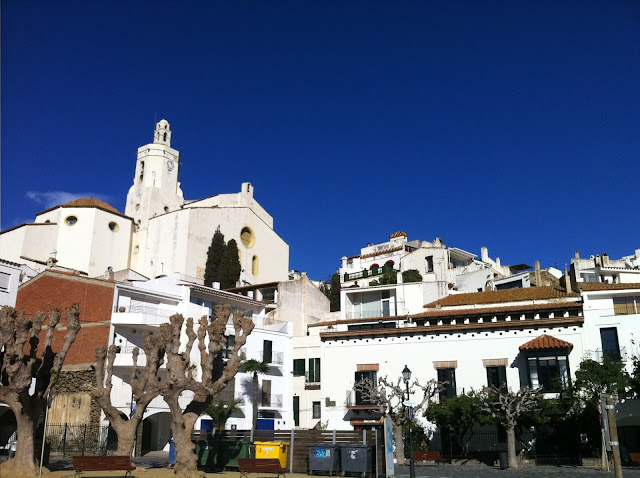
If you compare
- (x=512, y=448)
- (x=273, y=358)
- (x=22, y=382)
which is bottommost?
(x=512, y=448)

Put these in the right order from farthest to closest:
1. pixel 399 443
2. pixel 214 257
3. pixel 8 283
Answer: pixel 214 257 → pixel 8 283 → pixel 399 443

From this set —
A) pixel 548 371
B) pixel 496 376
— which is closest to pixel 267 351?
pixel 496 376

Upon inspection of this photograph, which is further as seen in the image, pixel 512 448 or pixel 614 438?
pixel 512 448

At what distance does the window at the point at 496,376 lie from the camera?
105ft

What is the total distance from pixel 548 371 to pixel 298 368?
17647 millimetres

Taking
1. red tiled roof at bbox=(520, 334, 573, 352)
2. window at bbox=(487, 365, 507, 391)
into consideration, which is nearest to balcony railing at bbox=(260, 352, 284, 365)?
window at bbox=(487, 365, 507, 391)

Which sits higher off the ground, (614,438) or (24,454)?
(614,438)

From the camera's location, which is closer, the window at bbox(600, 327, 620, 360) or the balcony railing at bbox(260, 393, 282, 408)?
the window at bbox(600, 327, 620, 360)

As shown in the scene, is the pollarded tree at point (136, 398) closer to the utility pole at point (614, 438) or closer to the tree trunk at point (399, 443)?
the tree trunk at point (399, 443)

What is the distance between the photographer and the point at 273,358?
42.3 meters

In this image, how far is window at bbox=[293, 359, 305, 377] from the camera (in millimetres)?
42406

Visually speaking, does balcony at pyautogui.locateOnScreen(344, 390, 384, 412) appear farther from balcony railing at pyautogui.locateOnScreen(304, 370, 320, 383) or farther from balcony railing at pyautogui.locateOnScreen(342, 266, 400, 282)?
balcony railing at pyautogui.locateOnScreen(342, 266, 400, 282)

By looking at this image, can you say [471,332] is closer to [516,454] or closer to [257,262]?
[516,454]

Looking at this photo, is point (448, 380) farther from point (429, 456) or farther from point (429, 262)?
point (429, 262)
